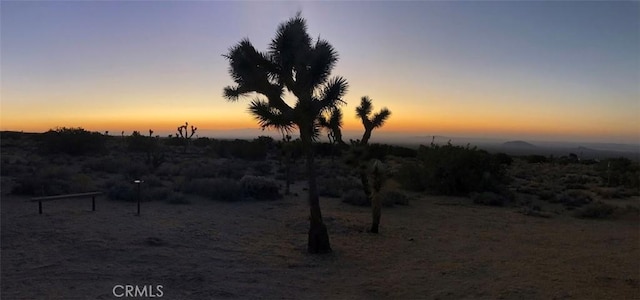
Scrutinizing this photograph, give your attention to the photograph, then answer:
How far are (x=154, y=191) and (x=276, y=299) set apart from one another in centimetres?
1133

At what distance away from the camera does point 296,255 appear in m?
9.76

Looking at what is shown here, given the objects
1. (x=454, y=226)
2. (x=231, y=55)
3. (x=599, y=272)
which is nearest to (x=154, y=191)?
(x=231, y=55)

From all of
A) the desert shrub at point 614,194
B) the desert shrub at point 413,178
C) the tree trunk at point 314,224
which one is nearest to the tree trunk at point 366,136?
the desert shrub at point 413,178

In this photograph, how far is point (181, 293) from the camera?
276 inches

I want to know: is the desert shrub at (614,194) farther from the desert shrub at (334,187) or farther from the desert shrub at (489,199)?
the desert shrub at (334,187)

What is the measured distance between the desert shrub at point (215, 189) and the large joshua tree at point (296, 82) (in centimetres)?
761

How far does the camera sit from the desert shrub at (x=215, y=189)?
677 inches

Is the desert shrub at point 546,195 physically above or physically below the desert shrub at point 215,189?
below

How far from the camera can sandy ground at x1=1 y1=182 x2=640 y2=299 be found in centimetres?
743

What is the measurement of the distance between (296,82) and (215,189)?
8743 mm

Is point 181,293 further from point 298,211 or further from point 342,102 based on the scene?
point 298,211

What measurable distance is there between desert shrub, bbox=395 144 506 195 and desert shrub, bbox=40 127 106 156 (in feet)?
83.1

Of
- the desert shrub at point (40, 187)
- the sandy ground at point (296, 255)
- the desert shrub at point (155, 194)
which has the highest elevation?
the desert shrub at point (40, 187)

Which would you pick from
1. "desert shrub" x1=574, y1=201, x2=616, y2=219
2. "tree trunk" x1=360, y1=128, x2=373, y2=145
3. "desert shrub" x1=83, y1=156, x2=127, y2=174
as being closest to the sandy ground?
"desert shrub" x1=574, y1=201, x2=616, y2=219
